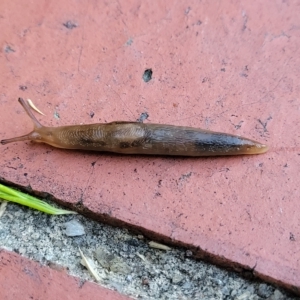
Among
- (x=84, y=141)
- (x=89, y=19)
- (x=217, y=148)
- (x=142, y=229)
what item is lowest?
(x=142, y=229)

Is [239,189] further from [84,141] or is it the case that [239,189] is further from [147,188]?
[84,141]

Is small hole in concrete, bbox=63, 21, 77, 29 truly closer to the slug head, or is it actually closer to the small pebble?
the slug head

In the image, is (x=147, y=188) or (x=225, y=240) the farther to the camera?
(x=147, y=188)

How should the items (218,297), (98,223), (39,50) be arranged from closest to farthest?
1. (218,297)
2. (98,223)
3. (39,50)

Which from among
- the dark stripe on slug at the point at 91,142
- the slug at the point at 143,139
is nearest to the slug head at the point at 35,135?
the slug at the point at 143,139

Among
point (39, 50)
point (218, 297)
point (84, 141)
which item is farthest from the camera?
point (39, 50)

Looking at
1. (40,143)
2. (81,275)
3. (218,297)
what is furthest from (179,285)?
(40,143)

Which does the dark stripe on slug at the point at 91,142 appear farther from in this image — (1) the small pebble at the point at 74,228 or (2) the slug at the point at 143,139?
(1) the small pebble at the point at 74,228

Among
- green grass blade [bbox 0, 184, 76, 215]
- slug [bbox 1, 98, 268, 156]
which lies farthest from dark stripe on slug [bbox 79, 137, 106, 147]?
green grass blade [bbox 0, 184, 76, 215]

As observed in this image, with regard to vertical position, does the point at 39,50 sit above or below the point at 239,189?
above
